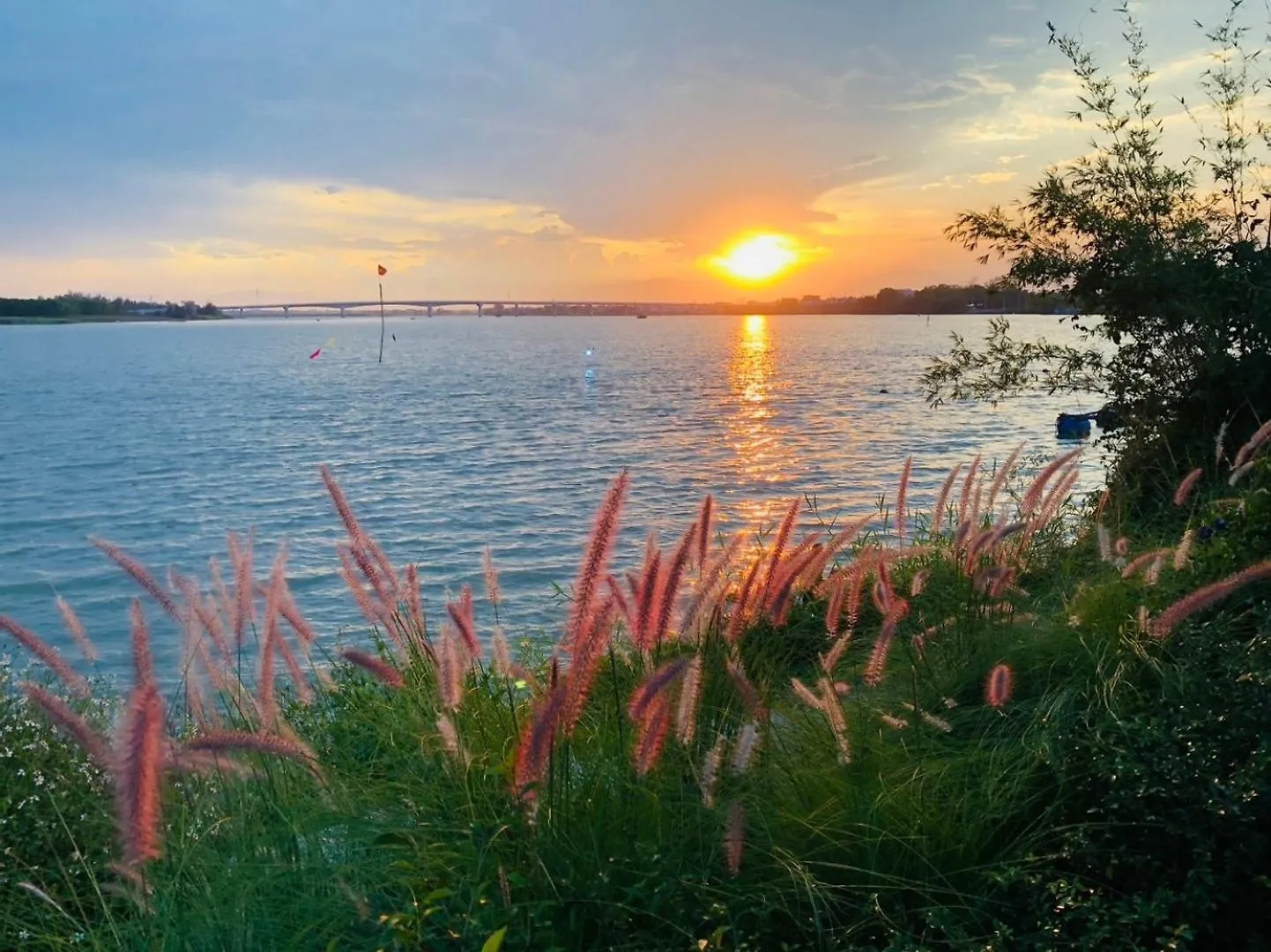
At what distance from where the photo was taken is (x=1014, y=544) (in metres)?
5.07

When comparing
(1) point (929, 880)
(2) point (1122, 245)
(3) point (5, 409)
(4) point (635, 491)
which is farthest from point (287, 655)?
A: (3) point (5, 409)

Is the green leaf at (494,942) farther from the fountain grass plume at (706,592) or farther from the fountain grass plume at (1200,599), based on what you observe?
the fountain grass plume at (1200,599)

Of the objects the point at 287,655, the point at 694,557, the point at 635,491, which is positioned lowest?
the point at 635,491

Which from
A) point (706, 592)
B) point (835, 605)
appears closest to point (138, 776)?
point (706, 592)

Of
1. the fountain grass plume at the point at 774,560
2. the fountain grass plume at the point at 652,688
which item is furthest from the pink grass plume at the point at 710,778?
the fountain grass plume at the point at 774,560

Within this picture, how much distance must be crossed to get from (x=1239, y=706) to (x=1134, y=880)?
637mm

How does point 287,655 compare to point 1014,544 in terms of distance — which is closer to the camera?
point 287,655

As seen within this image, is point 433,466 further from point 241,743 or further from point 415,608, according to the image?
point 241,743

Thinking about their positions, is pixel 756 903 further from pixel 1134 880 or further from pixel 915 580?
pixel 915 580

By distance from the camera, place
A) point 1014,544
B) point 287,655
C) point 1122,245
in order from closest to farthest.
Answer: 1. point 287,655
2. point 1014,544
3. point 1122,245

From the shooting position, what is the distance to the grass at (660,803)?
246 centimetres

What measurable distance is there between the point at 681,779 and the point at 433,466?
2202 cm

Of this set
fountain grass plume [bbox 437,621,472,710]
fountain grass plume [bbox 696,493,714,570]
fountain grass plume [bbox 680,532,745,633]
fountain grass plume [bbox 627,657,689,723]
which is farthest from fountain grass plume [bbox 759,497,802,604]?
fountain grass plume [bbox 437,621,472,710]

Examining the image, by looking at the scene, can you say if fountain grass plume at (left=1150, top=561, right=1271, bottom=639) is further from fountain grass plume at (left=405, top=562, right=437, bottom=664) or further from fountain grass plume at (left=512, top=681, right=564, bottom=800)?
fountain grass plume at (left=405, top=562, right=437, bottom=664)
